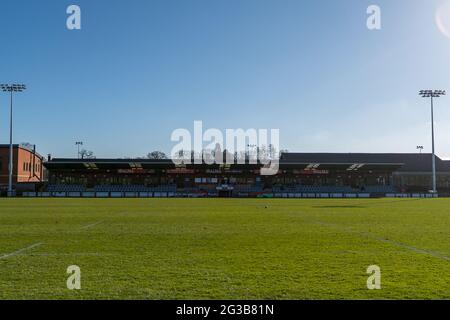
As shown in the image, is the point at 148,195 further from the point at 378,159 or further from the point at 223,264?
the point at 223,264

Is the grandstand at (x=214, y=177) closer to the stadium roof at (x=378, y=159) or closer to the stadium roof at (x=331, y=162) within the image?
the stadium roof at (x=331, y=162)

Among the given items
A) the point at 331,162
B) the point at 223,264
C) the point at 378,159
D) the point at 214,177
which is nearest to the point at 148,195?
the point at 214,177

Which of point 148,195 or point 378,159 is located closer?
point 148,195

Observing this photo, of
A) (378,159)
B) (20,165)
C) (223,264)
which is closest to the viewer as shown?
(223,264)

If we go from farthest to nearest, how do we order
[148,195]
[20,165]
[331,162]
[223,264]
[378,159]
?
[378,159] → [331,162] → [20,165] → [148,195] → [223,264]

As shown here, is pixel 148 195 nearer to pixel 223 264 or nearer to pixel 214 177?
pixel 214 177

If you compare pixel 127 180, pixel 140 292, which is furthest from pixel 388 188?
pixel 140 292

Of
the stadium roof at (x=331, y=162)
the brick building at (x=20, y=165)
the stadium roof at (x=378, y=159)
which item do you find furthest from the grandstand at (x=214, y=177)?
the stadium roof at (x=378, y=159)

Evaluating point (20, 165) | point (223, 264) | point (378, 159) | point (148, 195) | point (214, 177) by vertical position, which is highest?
point (378, 159)

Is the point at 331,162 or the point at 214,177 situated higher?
the point at 331,162

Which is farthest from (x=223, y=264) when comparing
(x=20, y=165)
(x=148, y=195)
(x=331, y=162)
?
(x=331, y=162)

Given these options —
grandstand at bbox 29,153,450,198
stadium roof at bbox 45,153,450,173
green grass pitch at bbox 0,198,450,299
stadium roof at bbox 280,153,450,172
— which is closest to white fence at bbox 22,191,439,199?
grandstand at bbox 29,153,450,198

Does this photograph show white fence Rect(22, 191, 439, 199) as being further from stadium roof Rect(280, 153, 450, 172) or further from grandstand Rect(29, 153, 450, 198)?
stadium roof Rect(280, 153, 450, 172)
